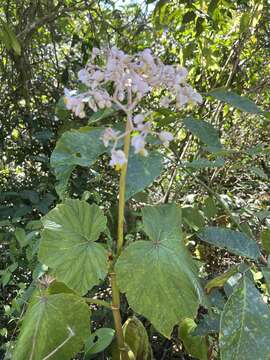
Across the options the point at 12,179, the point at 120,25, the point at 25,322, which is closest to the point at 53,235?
the point at 25,322

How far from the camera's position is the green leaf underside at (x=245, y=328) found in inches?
28.9

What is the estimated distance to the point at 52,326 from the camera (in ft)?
2.81

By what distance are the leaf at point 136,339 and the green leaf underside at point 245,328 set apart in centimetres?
32

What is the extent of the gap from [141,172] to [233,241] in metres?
0.26

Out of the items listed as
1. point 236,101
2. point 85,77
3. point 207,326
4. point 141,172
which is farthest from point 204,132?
point 207,326

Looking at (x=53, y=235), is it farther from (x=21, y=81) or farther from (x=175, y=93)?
(x=21, y=81)

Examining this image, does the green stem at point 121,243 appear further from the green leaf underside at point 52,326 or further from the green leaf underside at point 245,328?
the green leaf underside at point 245,328

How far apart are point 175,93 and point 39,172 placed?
175 cm

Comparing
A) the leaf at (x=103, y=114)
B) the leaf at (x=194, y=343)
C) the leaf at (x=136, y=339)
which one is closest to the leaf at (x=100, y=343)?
the leaf at (x=136, y=339)

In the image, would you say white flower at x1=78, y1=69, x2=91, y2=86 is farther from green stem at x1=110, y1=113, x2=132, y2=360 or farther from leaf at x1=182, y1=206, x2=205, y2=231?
leaf at x1=182, y1=206, x2=205, y2=231

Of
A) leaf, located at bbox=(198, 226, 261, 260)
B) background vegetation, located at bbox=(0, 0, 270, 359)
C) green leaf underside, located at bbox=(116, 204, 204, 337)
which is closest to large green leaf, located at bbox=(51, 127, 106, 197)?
green leaf underside, located at bbox=(116, 204, 204, 337)

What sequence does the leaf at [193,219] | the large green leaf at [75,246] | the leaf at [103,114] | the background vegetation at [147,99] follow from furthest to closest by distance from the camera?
1. the background vegetation at [147,99]
2. the leaf at [193,219]
3. the leaf at [103,114]
4. the large green leaf at [75,246]

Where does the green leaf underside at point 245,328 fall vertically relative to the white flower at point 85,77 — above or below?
below

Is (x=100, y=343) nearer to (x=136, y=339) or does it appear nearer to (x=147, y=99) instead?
(x=136, y=339)
